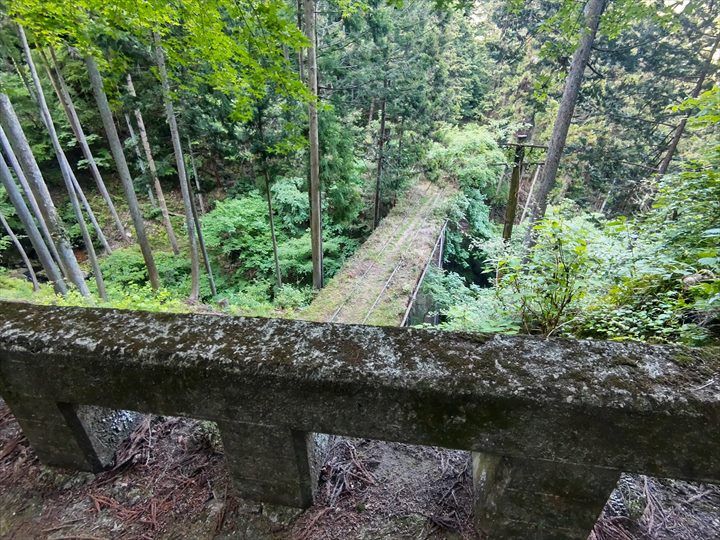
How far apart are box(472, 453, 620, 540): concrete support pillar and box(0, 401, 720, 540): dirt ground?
227 mm

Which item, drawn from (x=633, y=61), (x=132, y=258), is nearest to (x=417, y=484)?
Answer: (x=132, y=258)

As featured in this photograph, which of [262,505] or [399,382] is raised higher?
[399,382]

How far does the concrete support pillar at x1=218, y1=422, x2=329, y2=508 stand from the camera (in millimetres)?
1406

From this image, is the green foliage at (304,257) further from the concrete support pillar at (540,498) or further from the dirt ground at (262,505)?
the concrete support pillar at (540,498)

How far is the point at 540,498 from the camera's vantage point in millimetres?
1304

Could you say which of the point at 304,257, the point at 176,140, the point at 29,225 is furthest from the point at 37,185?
the point at 304,257

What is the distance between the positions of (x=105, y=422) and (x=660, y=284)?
403cm

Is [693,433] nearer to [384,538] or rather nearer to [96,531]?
[384,538]

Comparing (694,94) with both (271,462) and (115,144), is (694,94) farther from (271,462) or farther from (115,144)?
(115,144)

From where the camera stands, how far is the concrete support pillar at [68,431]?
1.56m

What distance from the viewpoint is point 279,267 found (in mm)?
14766

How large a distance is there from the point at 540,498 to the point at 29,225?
12.7 meters

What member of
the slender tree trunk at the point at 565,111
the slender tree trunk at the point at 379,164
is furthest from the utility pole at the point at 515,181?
the slender tree trunk at the point at 379,164

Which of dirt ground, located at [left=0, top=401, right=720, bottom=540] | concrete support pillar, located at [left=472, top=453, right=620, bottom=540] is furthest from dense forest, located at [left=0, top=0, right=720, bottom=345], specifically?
concrete support pillar, located at [left=472, top=453, right=620, bottom=540]
